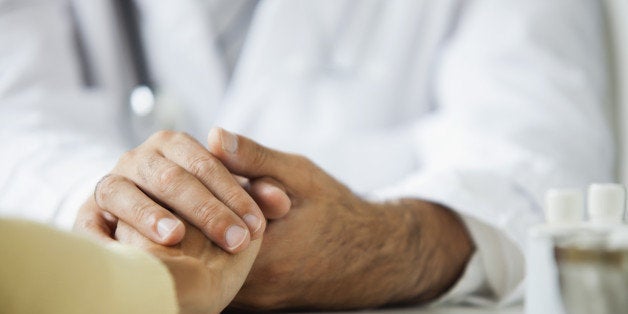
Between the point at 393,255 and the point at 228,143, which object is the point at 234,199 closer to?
the point at 228,143

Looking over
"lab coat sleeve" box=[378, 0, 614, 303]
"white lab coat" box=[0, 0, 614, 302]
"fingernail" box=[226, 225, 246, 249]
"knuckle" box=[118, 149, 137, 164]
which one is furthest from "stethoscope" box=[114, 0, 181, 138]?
"fingernail" box=[226, 225, 246, 249]

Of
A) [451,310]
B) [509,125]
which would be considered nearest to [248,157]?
[451,310]

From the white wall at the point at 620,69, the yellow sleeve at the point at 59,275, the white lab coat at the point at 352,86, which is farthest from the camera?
the white wall at the point at 620,69

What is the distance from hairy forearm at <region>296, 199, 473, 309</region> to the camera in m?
0.71

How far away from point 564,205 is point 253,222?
8.9 inches

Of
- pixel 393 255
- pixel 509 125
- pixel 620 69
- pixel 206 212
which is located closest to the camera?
pixel 206 212

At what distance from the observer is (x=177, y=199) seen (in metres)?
Answer: 0.62

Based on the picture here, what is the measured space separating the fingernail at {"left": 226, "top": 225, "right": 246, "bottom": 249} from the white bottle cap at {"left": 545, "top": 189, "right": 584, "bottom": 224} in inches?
8.6

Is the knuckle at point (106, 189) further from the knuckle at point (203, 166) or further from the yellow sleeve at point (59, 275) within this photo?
the yellow sleeve at point (59, 275)

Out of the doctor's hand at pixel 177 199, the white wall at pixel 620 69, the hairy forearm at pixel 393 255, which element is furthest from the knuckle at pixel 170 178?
the white wall at pixel 620 69

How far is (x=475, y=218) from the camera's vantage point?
2.59ft

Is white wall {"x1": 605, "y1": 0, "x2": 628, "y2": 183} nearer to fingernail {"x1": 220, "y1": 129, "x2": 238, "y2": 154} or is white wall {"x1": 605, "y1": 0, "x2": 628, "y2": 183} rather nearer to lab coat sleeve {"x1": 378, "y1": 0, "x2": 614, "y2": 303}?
lab coat sleeve {"x1": 378, "y1": 0, "x2": 614, "y2": 303}

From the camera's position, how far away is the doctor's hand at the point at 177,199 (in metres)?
0.60

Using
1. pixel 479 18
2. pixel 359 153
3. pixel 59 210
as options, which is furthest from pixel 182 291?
pixel 479 18
